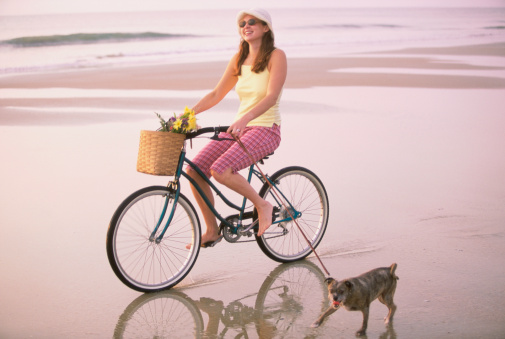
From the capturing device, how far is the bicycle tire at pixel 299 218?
213 inches

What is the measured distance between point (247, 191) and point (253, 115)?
21.7 inches

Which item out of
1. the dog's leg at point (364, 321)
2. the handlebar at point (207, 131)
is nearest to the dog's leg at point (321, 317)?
the dog's leg at point (364, 321)

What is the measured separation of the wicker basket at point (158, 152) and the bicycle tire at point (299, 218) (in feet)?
3.36

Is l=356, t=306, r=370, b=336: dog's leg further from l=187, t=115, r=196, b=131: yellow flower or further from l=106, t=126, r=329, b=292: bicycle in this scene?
l=187, t=115, r=196, b=131: yellow flower

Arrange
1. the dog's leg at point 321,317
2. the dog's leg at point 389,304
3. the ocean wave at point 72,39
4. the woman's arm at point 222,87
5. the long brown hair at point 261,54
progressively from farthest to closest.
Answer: the ocean wave at point 72,39, the woman's arm at point 222,87, the long brown hair at point 261,54, the dog's leg at point 389,304, the dog's leg at point 321,317

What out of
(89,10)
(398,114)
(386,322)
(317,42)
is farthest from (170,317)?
(89,10)

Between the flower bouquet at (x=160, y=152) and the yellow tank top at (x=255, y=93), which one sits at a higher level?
the yellow tank top at (x=255, y=93)

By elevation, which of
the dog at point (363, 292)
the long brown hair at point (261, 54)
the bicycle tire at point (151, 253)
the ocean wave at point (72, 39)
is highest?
the ocean wave at point (72, 39)

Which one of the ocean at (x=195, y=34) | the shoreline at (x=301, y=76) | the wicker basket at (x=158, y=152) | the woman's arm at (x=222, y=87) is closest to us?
the wicker basket at (x=158, y=152)

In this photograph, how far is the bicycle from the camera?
15.6 feet

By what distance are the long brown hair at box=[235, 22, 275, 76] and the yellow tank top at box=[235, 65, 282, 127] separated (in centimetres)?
4

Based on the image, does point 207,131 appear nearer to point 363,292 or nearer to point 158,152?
point 158,152

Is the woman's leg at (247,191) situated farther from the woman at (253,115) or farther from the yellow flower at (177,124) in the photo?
the yellow flower at (177,124)

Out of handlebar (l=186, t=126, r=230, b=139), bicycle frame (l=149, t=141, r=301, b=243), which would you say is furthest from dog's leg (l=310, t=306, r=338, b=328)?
handlebar (l=186, t=126, r=230, b=139)
